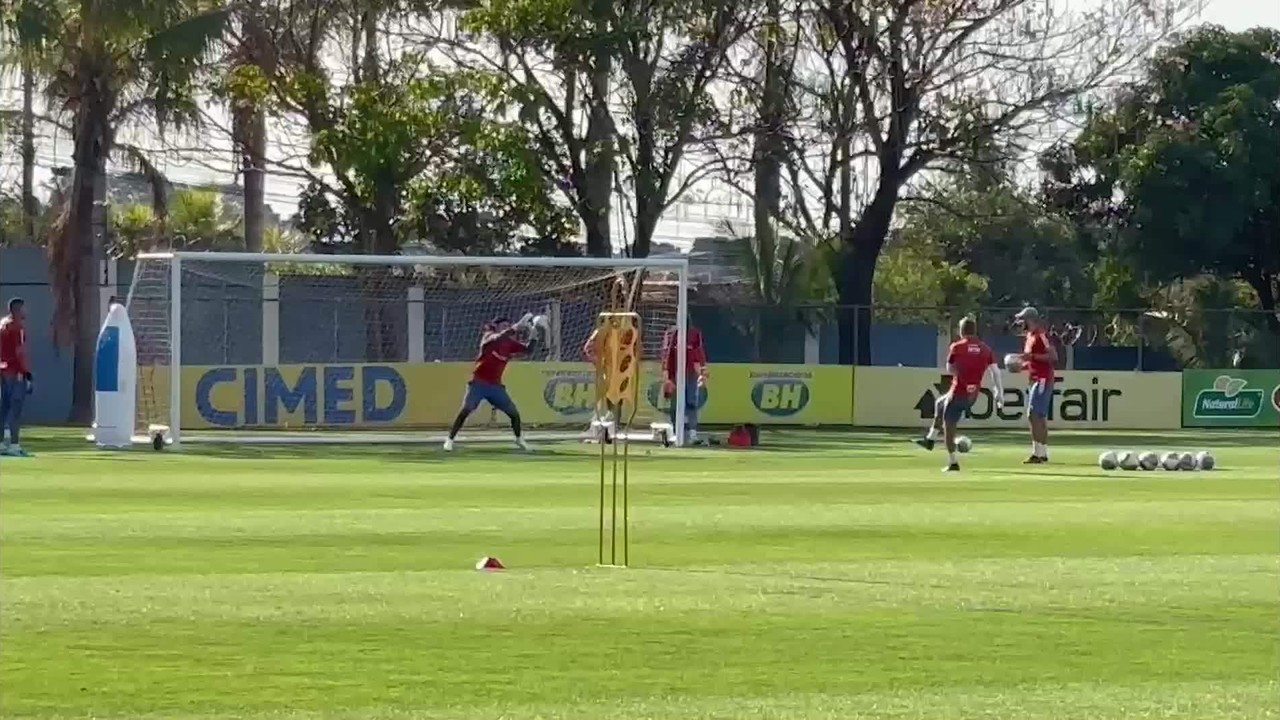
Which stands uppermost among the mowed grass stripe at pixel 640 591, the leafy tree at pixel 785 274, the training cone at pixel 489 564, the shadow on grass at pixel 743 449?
the leafy tree at pixel 785 274

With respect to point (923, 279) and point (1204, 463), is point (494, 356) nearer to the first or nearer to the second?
point (1204, 463)

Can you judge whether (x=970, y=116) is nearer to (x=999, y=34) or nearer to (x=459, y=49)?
Result: (x=999, y=34)

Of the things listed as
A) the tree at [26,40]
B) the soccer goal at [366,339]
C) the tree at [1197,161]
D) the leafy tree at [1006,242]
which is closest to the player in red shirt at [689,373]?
the soccer goal at [366,339]

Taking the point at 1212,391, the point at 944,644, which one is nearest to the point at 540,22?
the point at 1212,391

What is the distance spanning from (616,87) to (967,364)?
18223 mm

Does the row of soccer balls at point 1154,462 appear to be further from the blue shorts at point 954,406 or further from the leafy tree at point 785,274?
the leafy tree at point 785,274

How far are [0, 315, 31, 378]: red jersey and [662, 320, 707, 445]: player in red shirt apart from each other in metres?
9.07

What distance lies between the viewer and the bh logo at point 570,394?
3375 cm

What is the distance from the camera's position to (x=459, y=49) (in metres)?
40.5

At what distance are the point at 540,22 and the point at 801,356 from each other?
26.7ft

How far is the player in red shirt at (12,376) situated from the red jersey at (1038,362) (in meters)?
11.7

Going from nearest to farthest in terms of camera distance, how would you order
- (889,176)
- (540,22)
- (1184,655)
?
(1184,655), (540,22), (889,176)

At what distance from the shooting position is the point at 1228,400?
4144 centimetres

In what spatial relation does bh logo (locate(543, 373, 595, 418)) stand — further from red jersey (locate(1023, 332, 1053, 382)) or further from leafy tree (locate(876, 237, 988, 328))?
leafy tree (locate(876, 237, 988, 328))
